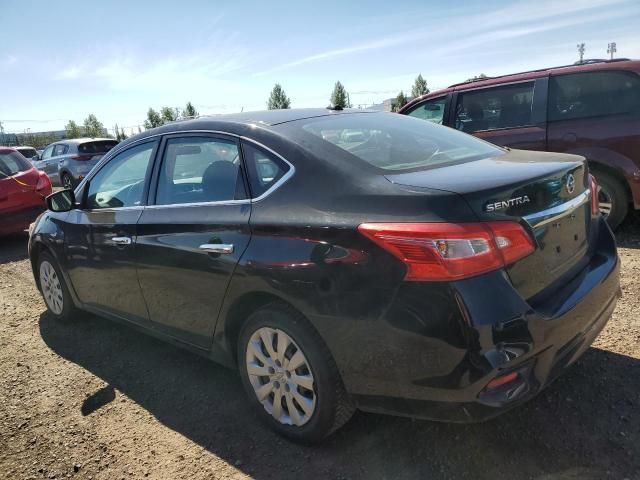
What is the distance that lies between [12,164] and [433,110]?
6583mm

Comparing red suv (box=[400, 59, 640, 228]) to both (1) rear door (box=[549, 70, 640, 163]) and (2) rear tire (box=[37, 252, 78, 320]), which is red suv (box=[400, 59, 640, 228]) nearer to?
(1) rear door (box=[549, 70, 640, 163])

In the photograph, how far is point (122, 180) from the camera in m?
3.60

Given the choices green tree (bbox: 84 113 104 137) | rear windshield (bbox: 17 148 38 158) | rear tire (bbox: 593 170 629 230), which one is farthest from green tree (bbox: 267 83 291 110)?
rear tire (bbox: 593 170 629 230)

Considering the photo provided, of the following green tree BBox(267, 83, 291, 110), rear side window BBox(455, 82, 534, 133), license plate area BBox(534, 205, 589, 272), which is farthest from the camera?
green tree BBox(267, 83, 291, 110)

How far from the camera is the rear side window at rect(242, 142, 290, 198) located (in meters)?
2.50

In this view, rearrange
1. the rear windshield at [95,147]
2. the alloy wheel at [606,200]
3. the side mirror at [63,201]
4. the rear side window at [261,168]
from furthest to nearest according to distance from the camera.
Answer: the rear windshield at [95,147] < the alloy wheel at [606,200] < the side mirror at [63,201] < the rear side window at [261,168]

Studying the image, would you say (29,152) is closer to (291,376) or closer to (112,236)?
(112,236)

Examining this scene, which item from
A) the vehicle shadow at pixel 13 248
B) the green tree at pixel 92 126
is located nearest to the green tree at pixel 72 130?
the green tree at pixel 92 126

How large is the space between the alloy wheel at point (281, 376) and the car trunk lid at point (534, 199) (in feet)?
3.09

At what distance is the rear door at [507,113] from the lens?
18.6 ft

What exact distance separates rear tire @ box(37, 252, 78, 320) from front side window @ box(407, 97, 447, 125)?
14.9 ft

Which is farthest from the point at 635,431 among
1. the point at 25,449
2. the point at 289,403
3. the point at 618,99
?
the point at 618,99

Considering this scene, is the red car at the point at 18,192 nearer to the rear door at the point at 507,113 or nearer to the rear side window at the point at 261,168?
the rear door at the point at 507,113

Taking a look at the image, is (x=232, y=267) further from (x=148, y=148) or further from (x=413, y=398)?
(x=148, y=148)
